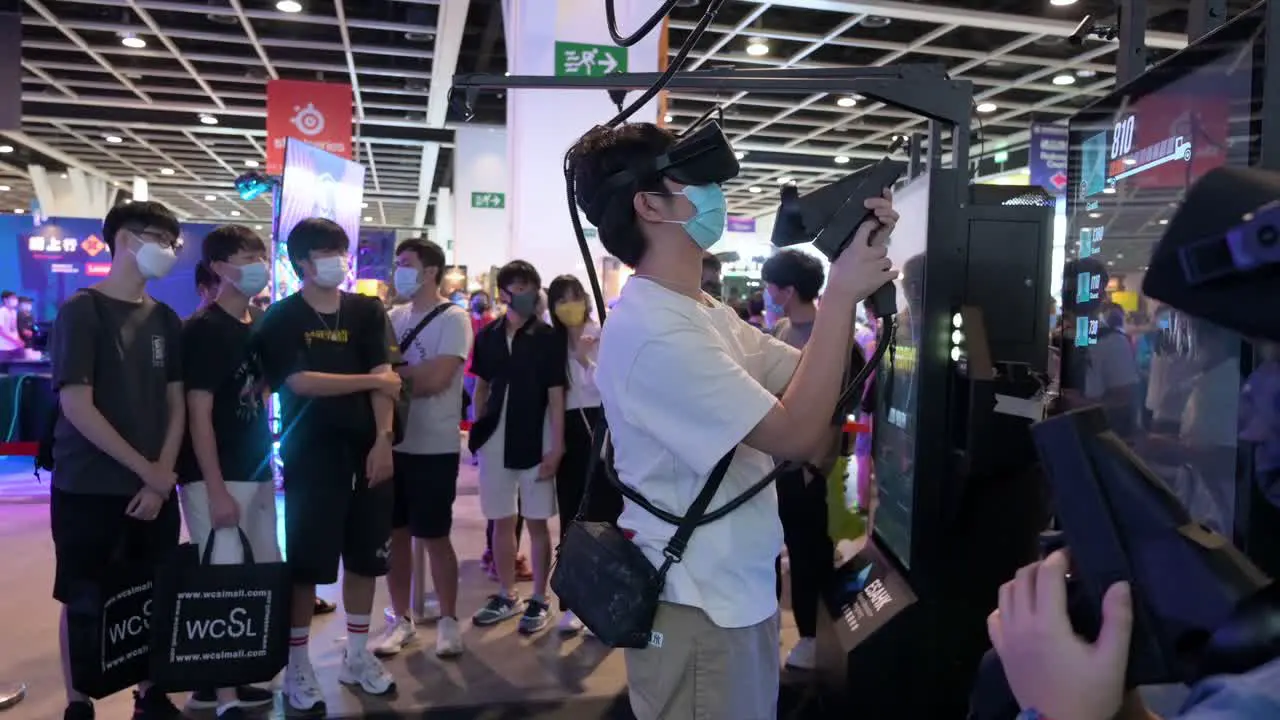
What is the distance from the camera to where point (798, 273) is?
11.4ft

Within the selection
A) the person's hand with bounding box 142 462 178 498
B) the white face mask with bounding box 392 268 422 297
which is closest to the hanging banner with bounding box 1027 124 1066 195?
the white face mask with bounding box 392 268 422 297

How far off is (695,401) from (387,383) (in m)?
2.12

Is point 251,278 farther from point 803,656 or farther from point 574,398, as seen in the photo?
point 803,656

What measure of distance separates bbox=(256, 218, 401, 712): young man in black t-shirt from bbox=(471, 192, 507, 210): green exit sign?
10282 millimetres

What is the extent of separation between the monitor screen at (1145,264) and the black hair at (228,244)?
269 centimetres

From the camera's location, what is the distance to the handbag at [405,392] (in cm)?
337

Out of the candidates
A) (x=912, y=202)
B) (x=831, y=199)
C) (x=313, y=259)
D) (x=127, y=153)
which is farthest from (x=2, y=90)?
(x=127, y=153)

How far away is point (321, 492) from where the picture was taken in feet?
9.57

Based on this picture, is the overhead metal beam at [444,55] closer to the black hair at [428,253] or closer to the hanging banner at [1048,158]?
the black hair at [428,253]

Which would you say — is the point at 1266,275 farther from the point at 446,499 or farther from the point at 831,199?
the point at 446,499

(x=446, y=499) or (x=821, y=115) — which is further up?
(x=821, y=115)

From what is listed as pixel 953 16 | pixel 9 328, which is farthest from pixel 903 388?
pixel 9 328

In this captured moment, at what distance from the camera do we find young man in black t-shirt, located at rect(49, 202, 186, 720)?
262cm

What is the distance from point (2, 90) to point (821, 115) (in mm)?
10562
